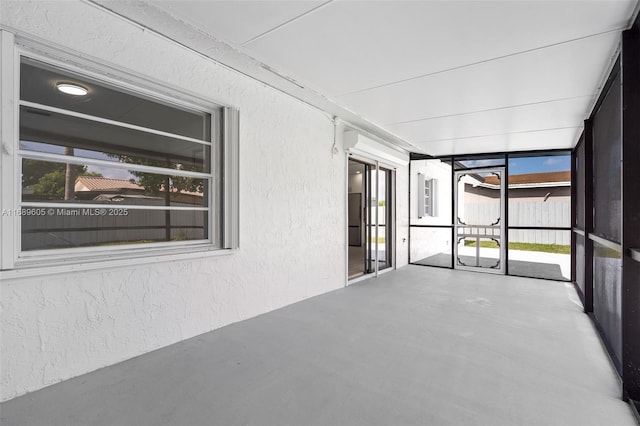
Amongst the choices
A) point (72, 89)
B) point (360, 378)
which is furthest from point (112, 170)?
point (360, 378)

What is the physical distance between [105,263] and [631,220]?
137 inches

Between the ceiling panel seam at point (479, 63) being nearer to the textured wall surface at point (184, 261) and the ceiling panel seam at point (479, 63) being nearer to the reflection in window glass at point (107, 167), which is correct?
the textured wall surface at point (184, 261)

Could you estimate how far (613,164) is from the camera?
99.7 inches

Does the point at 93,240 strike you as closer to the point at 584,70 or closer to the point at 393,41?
the point at 393,41

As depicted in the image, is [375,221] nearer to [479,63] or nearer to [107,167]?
[479,63]

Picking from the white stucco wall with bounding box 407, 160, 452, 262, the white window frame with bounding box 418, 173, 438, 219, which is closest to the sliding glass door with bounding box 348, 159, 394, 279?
the white stucco wall with bounding box 407, 160, 452, 262

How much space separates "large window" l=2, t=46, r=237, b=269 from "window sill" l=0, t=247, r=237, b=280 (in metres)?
0.06

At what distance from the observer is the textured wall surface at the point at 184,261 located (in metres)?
1.89

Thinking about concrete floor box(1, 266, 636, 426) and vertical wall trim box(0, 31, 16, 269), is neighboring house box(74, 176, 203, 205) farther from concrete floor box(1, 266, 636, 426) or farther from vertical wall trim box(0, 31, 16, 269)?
concrete floor box(1, 266, 636, 426)

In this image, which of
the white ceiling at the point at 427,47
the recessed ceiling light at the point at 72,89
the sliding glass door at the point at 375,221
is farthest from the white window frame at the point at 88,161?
the sliding glass door at the point at 375,221

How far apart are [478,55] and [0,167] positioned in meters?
3.39

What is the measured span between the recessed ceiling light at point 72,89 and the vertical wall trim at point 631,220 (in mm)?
3625

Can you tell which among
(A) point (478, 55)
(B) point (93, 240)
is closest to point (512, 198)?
(A) point (478, 55)

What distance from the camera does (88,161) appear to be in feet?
7.06
